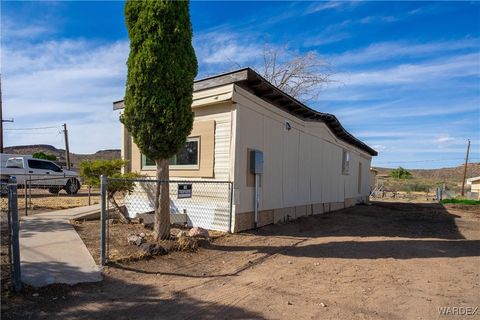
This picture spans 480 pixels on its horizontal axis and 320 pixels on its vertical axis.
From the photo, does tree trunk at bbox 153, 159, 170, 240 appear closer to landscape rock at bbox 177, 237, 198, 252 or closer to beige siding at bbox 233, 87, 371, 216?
landscape rock at bbox 177, 237, 198, 252

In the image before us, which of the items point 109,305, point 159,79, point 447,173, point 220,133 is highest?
point 159,79

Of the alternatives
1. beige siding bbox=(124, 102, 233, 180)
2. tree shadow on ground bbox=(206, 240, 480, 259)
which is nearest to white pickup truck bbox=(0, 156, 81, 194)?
beige siding bbox=(124, 102, 233, 180)

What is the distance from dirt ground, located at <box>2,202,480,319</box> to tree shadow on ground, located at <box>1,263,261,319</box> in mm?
11

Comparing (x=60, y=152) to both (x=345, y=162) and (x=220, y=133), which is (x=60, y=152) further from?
(x=220, y=133)

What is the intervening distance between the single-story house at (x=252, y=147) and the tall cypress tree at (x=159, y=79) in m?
1.91

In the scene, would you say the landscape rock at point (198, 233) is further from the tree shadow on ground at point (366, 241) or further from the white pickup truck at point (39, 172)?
the white pickup truck at point (39, 172)

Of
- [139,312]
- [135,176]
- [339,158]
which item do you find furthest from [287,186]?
[139,312]

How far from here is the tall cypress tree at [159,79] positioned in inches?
262

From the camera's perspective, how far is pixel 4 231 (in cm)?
746

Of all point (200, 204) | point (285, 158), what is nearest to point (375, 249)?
point (200, 204)

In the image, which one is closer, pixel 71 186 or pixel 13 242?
pixel 13 242

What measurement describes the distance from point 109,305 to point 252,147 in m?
5.87

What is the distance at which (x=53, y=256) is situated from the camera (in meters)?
5.70

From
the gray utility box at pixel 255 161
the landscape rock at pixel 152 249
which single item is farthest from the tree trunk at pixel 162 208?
the gray utility box at pixel 255 161
